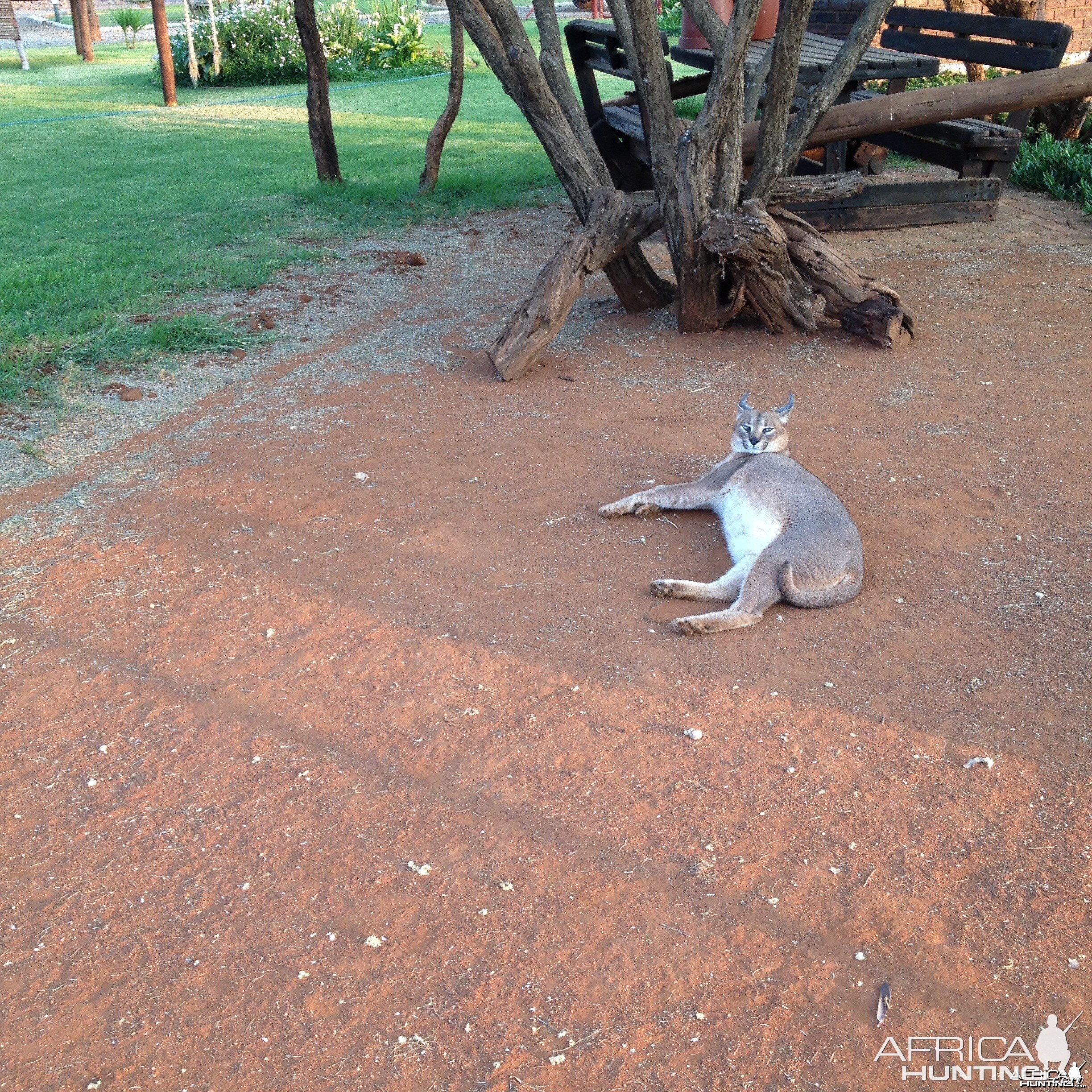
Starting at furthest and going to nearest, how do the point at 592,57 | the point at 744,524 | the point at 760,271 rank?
the point at 592,57
the point at 760,271
the point at 744,524

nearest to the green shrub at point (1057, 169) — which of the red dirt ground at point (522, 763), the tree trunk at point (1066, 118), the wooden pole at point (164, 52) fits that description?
the tree trunk at point (1066, 118)

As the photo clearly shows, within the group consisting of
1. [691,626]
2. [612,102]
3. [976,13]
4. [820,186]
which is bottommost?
[691,626]

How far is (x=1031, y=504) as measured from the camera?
4559 millimetres

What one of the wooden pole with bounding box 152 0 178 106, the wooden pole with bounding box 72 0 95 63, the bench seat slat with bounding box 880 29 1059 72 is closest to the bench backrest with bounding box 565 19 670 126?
the bench seat slat with bounding box 880 29 1059 72

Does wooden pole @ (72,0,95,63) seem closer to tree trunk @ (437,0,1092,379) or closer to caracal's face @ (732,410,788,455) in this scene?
tree trunk @ (437,0,1092,379)

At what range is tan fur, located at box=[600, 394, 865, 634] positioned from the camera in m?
3.83

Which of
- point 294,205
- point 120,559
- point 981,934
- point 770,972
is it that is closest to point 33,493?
point 120,559

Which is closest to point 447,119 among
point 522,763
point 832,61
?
point 832,61

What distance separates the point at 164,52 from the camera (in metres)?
13.8

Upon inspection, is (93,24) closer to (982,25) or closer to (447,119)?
(447,119)

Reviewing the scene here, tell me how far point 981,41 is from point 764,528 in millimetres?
9003

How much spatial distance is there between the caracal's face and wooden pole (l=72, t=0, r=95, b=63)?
18.5 meters

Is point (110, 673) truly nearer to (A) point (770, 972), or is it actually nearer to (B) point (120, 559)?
(B) point (120, 559)

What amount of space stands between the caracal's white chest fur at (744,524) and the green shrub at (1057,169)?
22.4 feet
